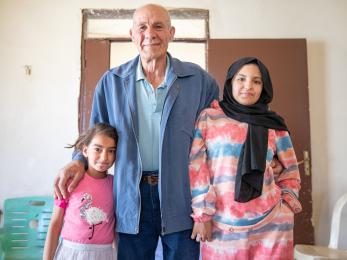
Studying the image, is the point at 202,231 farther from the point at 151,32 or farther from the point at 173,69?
the point at 151,32

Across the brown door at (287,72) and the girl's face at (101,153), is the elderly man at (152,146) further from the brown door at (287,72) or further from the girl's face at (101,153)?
the brown door at (287,72)

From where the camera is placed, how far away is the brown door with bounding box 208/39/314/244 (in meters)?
2.53

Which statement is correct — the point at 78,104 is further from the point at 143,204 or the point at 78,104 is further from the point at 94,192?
the point at 143,204

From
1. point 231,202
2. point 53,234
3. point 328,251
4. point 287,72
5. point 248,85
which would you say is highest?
point 287,72

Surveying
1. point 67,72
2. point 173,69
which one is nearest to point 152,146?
point 173,69

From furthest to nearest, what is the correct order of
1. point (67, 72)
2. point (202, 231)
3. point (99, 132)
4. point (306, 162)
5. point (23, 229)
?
point (67, 72) → point (306, 162) → point (23, 229) → point (99, 132) → point (202, 231)

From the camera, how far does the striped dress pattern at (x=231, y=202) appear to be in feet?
4.06

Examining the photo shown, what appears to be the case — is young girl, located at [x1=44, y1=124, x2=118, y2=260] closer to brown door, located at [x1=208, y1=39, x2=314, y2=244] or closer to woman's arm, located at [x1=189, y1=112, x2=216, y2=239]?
woman's arm, located at [x1=189, y1=112, x2=216, y2=239]

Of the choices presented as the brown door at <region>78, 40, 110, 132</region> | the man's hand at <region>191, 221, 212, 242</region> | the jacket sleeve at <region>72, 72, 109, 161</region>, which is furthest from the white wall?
the man's hand at <region>191, 221, 212, 242</region>

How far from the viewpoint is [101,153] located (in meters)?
1.35

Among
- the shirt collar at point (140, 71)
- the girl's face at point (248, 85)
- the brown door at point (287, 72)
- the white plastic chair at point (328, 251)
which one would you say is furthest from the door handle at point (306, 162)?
the shirt collar at point (140, 71)

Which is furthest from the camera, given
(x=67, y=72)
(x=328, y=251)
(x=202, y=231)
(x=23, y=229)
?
(x=67, y=72)

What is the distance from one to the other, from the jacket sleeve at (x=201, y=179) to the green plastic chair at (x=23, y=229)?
63.0 inches

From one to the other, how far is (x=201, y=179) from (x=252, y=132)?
1.00 feet
